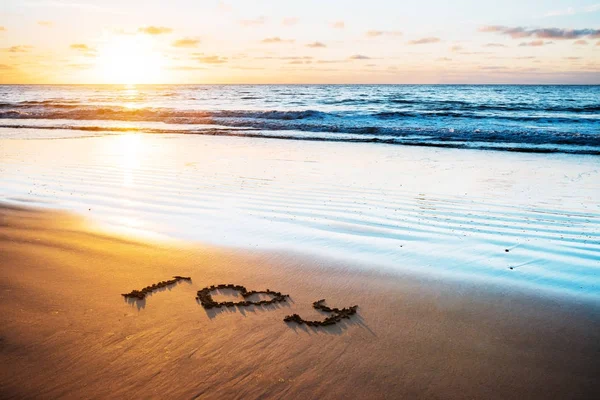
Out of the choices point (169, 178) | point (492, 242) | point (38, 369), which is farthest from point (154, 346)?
point (169, 178)

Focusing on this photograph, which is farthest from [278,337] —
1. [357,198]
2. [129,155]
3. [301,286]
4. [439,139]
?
[439,139]

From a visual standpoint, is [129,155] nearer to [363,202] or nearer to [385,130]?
[363,202]

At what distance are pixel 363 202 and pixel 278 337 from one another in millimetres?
4067

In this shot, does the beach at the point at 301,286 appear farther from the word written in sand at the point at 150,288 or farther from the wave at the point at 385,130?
the wave at the point at 385,130

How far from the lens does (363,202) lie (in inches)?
275

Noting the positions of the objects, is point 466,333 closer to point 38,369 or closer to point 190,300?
point 190,300

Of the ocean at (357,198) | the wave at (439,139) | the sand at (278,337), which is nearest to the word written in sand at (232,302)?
the sand at (278,337)

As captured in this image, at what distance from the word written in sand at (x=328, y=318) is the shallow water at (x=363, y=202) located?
0.97 meters

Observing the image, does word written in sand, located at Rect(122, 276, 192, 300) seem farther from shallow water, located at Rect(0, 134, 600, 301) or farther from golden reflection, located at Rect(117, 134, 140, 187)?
golden reflection, located at Rect(117, 134, 140, 187)

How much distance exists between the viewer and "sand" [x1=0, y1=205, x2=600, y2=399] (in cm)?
263

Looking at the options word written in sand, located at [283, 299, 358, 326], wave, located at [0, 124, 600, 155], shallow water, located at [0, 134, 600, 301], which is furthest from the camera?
wave, located at [0, 124, 600, 155]

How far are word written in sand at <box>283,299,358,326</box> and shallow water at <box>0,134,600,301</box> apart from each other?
38.3 inches

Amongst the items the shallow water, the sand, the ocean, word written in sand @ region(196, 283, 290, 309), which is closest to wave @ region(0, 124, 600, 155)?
the ocean

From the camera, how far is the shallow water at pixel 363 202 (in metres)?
4.71
